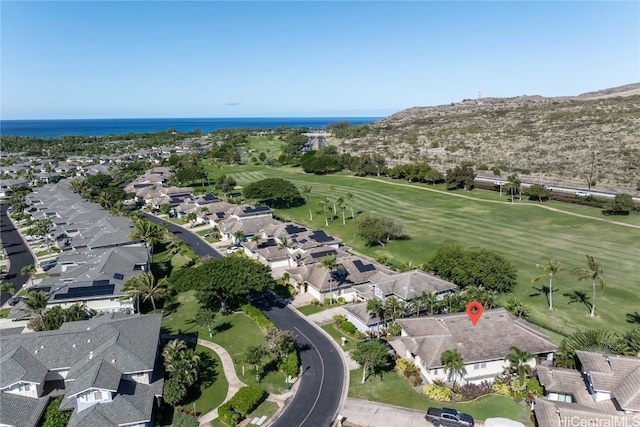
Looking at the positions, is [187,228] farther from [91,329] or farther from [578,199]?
[578,199]

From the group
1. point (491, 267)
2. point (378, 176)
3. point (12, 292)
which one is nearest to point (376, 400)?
point (491, 267)

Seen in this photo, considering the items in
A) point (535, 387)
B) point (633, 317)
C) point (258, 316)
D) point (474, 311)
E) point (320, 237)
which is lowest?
point (258, 316)

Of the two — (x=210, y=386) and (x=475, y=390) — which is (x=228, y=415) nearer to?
(x=210, y=386)

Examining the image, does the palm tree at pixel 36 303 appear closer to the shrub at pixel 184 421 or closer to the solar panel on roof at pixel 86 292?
the solar panel on roof at pixel 86 292

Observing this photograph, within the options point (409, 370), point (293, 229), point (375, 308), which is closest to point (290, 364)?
point (409, 370)

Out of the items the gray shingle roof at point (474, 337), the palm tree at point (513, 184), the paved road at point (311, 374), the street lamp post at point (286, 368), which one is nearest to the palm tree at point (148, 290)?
the paved road at point (311, 374)
